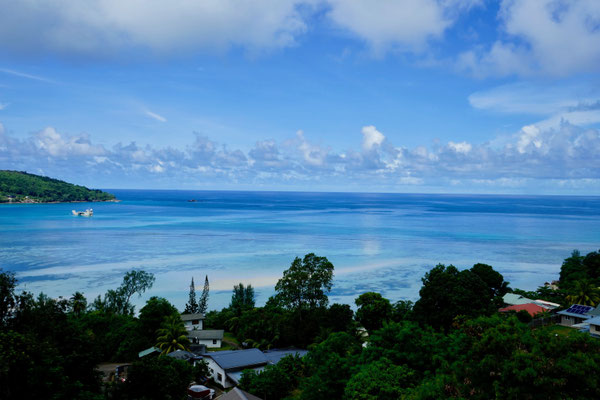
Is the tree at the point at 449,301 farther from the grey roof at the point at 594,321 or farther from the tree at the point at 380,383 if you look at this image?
the tree at the point at 380,383

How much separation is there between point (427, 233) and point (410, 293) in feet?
154

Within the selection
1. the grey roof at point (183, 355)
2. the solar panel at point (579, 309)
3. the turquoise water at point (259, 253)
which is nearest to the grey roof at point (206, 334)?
the grey roof at point (183, 355)

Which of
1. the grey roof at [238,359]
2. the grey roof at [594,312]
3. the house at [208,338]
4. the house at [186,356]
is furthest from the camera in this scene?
the house at [208,338]

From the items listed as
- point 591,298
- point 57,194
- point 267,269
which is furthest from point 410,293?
point 57,194

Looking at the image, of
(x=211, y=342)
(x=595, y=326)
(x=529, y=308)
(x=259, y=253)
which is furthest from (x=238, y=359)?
(x=259, y=253)

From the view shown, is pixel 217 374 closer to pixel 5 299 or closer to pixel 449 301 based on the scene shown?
pixel 5 299

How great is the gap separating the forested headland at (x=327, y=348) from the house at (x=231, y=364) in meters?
1.17

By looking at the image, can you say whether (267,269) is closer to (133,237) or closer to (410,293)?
(410,293)

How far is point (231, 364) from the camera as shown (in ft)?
71.9

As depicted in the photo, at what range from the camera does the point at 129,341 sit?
26.6m

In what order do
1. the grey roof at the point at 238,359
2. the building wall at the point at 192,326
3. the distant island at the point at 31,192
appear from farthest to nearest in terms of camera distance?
1. the distant island at the point at 31,192
2. the building wall at the point at 192,326
3. the grey roof at the point at 238,359

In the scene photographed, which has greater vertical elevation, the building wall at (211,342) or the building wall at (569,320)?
the building wall at (569,320)

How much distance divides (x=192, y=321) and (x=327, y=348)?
58.9 ft

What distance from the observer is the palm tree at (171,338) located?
25.1m
